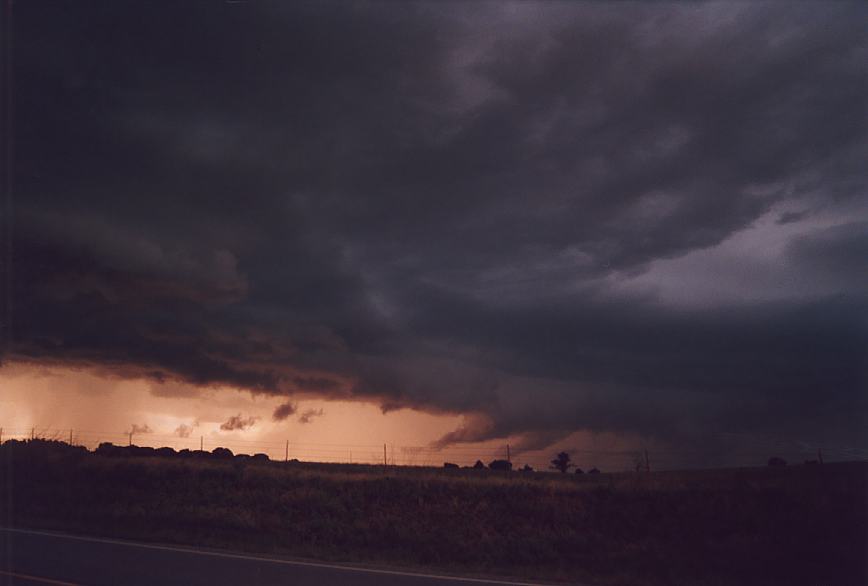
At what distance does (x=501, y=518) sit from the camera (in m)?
25.1

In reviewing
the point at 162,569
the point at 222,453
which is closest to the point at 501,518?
the point at 162,569

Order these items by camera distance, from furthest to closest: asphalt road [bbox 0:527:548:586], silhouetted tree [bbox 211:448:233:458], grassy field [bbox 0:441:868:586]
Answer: silhouetted tree [bbox 211:448:233:458] → grassy field [bbox 0:441:868:586] → asphalt road [bbox 0:527:548:586]

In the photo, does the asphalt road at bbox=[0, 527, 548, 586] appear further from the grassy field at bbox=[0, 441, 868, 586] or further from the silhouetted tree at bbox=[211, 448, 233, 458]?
the silhouetted tree at bbox=[211, 448, 233, 458]

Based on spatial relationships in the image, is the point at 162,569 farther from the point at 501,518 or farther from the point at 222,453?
the point at 222,453

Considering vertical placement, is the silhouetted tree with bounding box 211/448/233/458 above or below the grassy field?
above

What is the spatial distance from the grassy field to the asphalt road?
246 cm

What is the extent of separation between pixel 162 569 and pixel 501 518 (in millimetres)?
15097

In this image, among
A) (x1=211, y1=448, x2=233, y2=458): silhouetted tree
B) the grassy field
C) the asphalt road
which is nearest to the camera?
the asphalt road

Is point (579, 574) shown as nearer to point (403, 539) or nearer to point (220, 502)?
point (403, 539)

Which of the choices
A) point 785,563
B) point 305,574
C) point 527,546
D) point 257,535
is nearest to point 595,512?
point 527,546

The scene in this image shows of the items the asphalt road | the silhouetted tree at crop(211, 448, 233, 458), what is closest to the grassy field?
the asphalt road

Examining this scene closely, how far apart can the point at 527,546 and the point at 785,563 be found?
7.86 m

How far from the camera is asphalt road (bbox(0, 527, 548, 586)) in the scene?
1216cm

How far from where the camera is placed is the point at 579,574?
16703 millimetres
